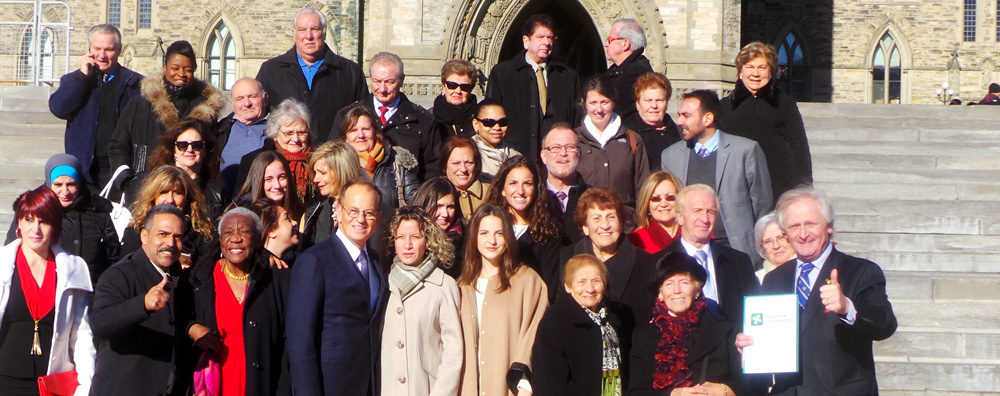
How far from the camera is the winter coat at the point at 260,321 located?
6.12 m

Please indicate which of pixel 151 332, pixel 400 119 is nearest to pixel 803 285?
pixel 151 332

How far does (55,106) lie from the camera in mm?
8898

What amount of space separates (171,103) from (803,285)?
437 centimetres

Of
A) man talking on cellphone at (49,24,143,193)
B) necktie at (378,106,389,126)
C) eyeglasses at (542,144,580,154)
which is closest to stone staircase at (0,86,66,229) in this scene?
man talking on cellphone at (49,24,143,193)

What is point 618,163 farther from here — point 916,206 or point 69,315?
point 916,206

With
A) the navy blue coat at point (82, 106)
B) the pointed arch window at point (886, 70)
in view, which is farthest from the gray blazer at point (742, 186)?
the pointed arch window at point (886, 70)

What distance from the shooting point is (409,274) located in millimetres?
6336

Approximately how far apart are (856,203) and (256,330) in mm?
6237

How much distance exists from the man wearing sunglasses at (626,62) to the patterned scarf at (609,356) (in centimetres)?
281

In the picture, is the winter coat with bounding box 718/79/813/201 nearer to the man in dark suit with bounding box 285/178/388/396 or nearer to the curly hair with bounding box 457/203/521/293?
the curly hair with bounding box 457/203/521/293

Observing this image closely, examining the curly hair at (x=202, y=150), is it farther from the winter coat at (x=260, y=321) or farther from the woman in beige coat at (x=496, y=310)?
the woman in beige coat at (x=496, y=310)

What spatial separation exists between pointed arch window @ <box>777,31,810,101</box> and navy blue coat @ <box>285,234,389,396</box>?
22313 millimetres

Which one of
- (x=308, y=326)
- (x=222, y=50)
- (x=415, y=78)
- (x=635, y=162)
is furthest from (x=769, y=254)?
(x=222, y=50)

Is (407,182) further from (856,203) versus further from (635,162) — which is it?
(856,203)
